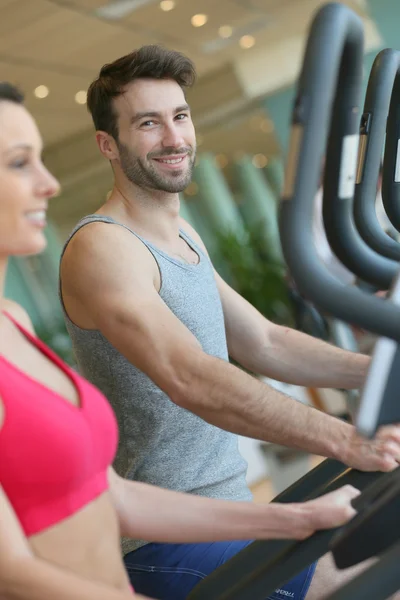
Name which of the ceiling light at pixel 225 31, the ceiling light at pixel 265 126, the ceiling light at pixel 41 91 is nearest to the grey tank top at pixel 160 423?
the ceiling light at pixel 41 91

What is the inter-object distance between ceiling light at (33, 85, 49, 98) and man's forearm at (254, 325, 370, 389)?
6421mm

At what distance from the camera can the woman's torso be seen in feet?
3.28

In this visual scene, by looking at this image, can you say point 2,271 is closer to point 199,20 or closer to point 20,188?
point 20,188

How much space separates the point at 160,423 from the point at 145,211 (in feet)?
1.50

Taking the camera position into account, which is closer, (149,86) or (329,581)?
(329,581)

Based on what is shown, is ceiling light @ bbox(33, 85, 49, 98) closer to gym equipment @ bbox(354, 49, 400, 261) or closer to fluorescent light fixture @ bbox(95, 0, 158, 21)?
fluorescent light fixture @ bbox(95, 0, 158, 21)

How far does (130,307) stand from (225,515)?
0.40 m

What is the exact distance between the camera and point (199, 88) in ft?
34.0

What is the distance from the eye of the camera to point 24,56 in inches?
268

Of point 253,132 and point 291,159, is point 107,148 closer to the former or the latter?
point 291,159

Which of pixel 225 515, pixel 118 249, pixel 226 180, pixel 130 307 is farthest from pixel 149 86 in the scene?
pixel 226 180

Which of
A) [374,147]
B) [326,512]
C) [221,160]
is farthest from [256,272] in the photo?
[326,512]

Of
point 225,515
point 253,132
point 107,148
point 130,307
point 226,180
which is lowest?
point 226,180

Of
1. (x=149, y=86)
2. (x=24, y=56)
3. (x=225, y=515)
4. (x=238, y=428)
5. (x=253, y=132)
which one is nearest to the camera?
(x=225, y=515)
